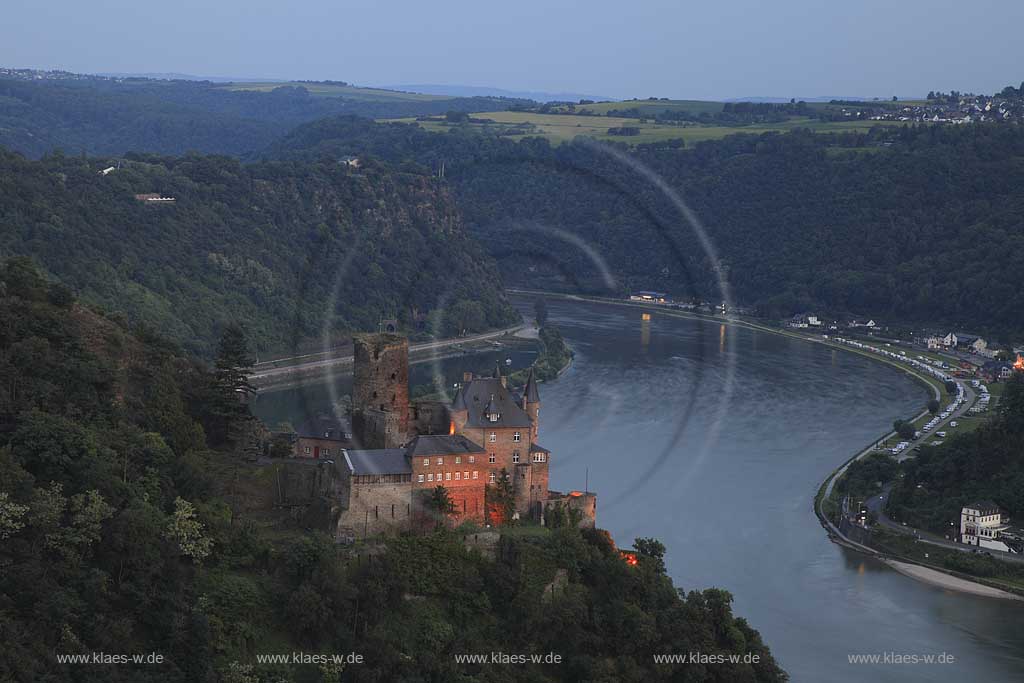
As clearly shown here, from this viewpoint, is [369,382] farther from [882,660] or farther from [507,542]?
[882,660]

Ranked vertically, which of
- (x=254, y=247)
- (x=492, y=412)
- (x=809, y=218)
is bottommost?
(x=254, y=247)

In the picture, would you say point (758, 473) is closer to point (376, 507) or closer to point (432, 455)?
point (432, 455)

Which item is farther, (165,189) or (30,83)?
(30,83)

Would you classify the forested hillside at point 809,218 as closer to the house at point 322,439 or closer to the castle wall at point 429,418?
the house at point 322,439

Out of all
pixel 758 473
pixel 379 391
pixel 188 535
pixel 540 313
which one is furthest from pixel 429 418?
pixel 540 313

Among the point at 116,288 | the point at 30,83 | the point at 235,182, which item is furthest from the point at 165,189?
the point at 30,83

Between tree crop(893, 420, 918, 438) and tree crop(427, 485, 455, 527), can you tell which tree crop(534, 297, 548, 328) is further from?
tree crop(427, 485, 455, 527)

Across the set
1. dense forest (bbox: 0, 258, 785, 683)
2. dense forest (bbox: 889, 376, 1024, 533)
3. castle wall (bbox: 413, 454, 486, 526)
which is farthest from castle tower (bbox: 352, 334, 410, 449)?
dense forest (bbox: 889, 376, 1024, 533)

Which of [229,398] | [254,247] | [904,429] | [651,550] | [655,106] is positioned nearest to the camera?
[651,550]
